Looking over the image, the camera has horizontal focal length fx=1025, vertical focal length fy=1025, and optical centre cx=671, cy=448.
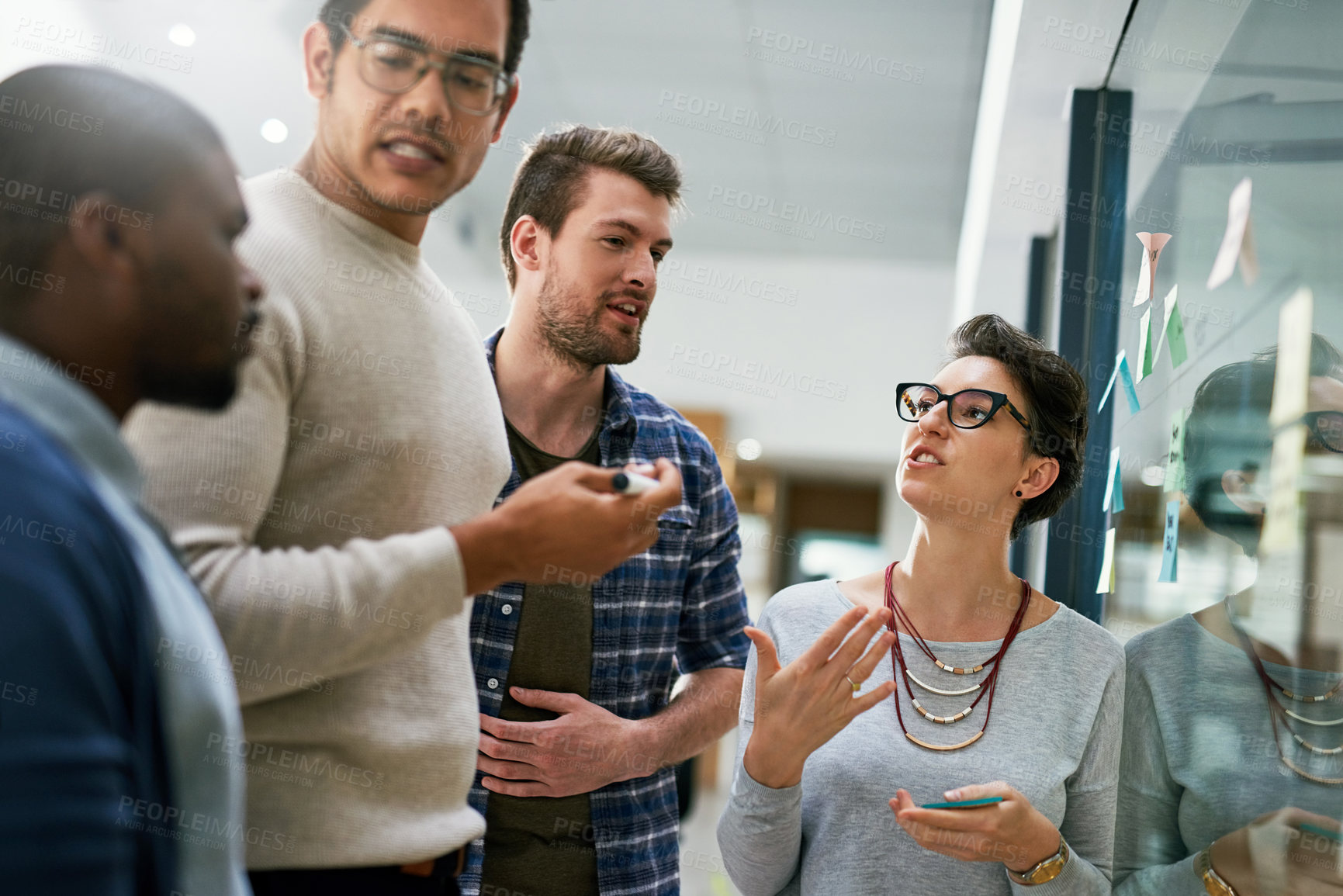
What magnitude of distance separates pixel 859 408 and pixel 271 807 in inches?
210

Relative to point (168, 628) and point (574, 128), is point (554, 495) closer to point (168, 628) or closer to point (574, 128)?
point (168, 628)

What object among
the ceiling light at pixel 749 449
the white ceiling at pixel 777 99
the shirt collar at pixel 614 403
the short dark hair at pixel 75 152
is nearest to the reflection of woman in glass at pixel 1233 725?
the shirt collar at pixel 614 403

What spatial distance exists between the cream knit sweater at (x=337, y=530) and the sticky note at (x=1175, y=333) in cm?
113

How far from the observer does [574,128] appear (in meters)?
1.17

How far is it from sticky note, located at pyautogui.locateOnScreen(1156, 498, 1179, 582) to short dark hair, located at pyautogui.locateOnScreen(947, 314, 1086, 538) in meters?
0.18

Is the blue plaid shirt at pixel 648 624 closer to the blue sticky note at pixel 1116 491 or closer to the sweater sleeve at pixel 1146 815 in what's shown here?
the sweater sleeve at pixel 1146 815

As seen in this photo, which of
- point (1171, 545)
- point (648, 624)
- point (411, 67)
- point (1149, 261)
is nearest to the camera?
point (411, 67)

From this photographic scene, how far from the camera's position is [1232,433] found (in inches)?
53.8

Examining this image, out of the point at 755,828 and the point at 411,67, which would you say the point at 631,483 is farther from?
the point at 755,828

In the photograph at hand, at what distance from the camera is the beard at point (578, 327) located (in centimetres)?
105

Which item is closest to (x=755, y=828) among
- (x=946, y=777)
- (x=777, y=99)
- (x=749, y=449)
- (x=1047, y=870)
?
(x=946, y=777)

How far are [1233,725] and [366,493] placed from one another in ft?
3.66

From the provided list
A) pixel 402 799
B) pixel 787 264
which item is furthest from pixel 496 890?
pixel 787 264

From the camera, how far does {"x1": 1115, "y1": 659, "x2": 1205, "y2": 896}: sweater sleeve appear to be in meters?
1.33
